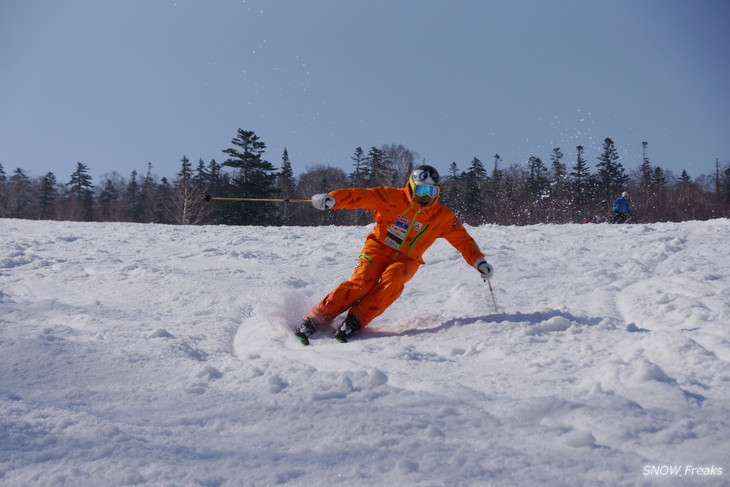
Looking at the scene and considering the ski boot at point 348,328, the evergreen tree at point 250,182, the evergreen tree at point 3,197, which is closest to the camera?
the ski boot at point 348,328

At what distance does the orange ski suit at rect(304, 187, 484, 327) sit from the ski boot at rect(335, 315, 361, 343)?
0.36 feet

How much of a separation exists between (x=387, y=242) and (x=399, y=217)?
25 centimetres

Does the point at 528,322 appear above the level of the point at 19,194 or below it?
below

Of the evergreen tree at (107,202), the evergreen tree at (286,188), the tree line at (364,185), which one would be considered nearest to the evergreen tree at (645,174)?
the tree line at (364,185)

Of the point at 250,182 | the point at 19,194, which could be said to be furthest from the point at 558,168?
the point at 19,194

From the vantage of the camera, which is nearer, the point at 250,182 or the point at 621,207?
the point at 621,207

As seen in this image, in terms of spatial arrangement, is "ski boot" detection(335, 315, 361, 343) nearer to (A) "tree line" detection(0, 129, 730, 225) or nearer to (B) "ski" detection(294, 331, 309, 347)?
(B) "ski" detection(294, 331, 309, 347)

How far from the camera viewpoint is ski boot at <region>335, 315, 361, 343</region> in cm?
393

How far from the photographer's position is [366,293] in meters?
4.27

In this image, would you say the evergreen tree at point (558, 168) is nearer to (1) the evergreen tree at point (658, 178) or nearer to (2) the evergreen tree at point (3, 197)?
(1) the evergreen tree at point (658, 178)

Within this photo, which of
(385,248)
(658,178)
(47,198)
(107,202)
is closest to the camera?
(385,248)

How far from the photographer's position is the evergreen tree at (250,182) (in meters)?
26.0

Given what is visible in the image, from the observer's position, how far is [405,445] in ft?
6.26

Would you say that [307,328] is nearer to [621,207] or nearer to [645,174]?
[621,207]
